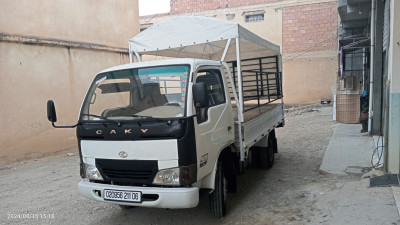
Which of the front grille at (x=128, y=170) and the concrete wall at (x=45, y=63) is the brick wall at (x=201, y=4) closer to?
the concrete wall at (x=45, y=63)

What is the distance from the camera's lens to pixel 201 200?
14.6 feet

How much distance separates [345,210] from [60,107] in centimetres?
797

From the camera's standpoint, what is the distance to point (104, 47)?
10344mm

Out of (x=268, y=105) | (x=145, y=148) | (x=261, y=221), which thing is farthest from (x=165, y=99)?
(x=268, y=105)

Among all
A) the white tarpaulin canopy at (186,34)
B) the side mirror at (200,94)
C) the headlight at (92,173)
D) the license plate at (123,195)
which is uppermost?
the white tarpaulin canopy at (186,34)

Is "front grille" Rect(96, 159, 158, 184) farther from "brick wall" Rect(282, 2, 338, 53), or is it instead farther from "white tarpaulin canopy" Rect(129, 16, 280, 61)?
"brick wall" Rect(282, 2, 338, 53)

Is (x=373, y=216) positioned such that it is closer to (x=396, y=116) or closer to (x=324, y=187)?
(x=324, y=187)

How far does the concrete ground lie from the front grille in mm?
698

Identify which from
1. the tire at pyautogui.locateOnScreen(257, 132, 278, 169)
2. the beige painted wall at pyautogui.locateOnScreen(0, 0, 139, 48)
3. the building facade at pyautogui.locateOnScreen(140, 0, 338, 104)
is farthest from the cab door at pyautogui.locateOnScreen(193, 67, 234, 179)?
the building facade at pyautogui.locateOnScreen(140, 0, 338, 104)

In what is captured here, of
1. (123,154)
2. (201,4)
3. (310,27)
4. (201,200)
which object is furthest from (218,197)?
(201,4)

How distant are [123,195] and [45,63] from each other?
22.1 feet

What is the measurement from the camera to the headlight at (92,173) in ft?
11.5

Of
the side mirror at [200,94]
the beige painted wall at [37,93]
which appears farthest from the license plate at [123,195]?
the beige painted wall at [37,93]

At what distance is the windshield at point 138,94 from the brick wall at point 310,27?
16621mm
